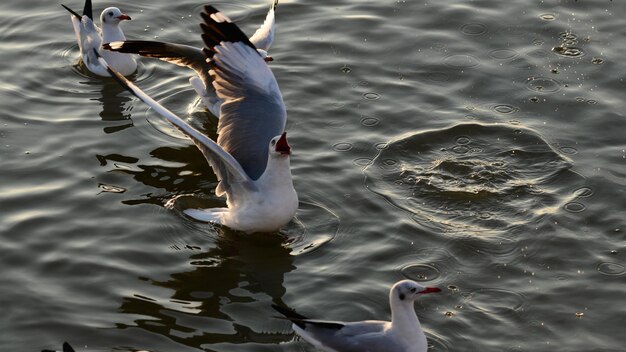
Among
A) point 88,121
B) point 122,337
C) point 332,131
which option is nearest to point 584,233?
point 332,131

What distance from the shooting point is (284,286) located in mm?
9867

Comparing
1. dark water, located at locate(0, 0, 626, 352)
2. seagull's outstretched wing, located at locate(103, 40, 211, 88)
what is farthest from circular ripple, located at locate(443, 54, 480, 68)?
seagull's outstretched wing, located at locate(103, 40, 211, 88)

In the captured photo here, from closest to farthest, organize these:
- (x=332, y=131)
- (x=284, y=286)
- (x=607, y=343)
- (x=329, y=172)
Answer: (x=607, y=343)
(x=284, y=286)
(x=329, y=172)
(x=332, y=131)

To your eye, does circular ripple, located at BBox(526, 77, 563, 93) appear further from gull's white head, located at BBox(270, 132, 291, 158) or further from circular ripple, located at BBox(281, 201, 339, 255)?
gull's white head, located at BBox(270, 132, 291, 158)

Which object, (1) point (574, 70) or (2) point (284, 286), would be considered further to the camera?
(1) point (574, 70)

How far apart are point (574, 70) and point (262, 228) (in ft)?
15.4

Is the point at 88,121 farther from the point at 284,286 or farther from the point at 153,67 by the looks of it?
the point at 284,286

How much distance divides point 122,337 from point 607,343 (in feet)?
12.2

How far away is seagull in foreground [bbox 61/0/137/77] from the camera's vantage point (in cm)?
1339

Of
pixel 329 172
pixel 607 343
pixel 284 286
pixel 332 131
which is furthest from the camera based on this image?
pixel 332 131

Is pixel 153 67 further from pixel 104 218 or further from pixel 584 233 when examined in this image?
pixel 584 233

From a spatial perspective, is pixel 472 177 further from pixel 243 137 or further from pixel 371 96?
pixel 243 137

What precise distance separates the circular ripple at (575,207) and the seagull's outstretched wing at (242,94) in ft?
8.90

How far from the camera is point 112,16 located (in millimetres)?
13594
